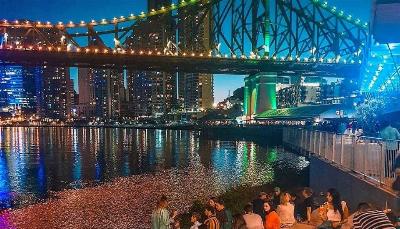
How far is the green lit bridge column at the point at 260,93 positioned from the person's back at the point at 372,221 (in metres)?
78.2

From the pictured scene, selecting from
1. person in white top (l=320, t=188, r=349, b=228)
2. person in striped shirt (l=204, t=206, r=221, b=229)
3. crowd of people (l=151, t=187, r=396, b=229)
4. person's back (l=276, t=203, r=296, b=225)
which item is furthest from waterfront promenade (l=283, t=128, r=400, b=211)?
person in striped shirt (l=204, t=206, r=221, b=229)

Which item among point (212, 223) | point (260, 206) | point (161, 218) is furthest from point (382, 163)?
point (161, 218)

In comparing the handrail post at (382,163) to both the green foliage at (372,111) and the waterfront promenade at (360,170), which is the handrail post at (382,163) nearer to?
the waterfront promenade at (360,170)

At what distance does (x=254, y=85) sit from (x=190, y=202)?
235 feet

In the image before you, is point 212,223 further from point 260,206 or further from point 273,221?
point 260,206

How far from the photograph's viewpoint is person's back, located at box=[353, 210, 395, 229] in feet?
21.9

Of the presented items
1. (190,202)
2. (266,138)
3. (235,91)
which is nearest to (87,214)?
(190,202)

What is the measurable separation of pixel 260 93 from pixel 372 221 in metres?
81.7

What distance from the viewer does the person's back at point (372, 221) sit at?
6.68 metres

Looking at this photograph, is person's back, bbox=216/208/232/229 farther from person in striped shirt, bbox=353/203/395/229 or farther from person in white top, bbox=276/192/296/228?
person in striped shirt, bbox=353/203/395/229

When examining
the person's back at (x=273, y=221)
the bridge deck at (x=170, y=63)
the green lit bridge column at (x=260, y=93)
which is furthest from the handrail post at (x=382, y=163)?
the green lit bridge column at (x=260, y=93)

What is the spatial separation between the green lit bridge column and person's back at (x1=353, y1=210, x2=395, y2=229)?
78.2m

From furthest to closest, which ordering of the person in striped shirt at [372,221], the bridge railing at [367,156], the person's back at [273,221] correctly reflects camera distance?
the bridge railing at [367,156] → the person's back at [273,221] → the person in striped shirt at [372,221]

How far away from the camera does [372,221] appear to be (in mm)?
6754
